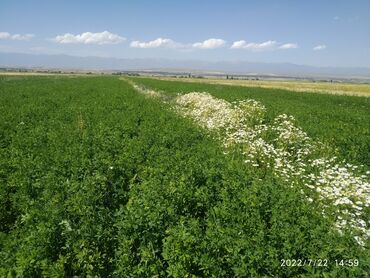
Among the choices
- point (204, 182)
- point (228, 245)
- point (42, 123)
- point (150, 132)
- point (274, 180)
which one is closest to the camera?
point (228, 245)

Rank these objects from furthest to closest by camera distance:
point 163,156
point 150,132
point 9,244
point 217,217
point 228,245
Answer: point 150,132 → point 163,156 → point 217,217 → point 9,244 → point 228,245

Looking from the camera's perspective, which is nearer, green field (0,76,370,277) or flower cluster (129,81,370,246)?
green field (0,76,370,277)

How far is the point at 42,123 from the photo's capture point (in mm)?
15789

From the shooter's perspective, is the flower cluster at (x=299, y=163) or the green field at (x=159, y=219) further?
the flower cluster at (x=299, y=163)

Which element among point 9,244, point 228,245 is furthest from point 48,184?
point 228,245

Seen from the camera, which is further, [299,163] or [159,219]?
[299,163]

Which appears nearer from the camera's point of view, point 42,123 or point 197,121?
point 42,123

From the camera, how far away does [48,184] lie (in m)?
7.42

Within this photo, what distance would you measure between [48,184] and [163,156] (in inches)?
125

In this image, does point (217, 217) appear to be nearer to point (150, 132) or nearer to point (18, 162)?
point (18, 162)

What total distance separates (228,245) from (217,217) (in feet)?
3.89

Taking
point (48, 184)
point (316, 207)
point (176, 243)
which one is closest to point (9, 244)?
point (48, 184)

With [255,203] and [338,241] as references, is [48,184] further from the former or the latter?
[338,241]

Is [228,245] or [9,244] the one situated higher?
[228,245]
